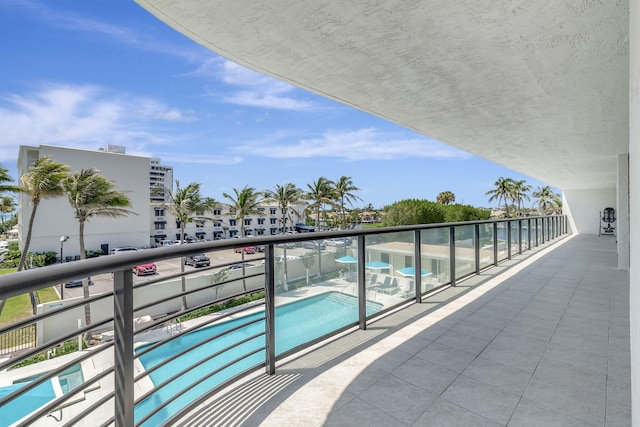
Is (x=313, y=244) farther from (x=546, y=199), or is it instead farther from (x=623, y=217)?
(x=546, y=199)

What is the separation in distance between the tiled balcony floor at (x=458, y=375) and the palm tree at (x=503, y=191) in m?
36.7

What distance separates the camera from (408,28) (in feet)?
9.08

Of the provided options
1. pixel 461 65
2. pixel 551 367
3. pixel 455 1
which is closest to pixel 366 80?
pixel 461 65

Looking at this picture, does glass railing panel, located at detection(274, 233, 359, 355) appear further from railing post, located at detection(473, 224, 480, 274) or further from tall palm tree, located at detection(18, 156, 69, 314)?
tall palm tree, located at detection(18, 156, 69, 314)

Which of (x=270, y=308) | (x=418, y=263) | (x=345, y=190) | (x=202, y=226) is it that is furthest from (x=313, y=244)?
(x=202, y=226)

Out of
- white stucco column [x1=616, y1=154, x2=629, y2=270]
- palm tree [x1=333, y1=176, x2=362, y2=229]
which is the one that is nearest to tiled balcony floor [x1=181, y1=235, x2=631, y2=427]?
white stucco column [x1=616, y1=154, x2=629, y2=270]

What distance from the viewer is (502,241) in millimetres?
7266

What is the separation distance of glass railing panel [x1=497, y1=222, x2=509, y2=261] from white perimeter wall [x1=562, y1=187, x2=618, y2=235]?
13915 millimetres

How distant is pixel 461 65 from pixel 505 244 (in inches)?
212

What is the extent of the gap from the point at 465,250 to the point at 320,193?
95.9 ft

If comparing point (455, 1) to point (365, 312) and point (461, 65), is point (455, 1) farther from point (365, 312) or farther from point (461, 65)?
point (365, 312)

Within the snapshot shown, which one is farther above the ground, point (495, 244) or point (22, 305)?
point (495, 244)

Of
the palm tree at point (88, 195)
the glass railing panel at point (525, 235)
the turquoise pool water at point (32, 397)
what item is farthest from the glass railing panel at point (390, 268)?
the palm tree at point (88, 195)

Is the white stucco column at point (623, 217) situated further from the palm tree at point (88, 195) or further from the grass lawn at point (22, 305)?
the grass lawn at point (22, 305)
